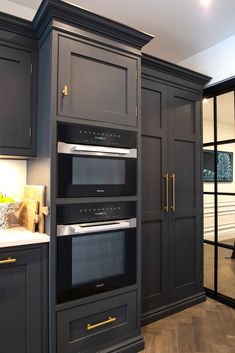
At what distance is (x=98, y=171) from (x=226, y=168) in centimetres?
161

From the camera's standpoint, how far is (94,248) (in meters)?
1.78

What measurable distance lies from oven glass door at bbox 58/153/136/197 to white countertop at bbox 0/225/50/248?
29 centimetres

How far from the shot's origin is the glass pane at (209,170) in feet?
9.39

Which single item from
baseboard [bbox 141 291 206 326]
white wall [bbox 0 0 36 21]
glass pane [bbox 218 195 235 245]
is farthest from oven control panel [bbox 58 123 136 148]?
baseboard [bbox 141 291 206 326]

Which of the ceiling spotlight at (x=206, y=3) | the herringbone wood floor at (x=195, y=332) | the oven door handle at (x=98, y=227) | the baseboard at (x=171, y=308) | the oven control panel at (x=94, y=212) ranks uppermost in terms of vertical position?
the ceiling spotlight at (x=206, y=3)

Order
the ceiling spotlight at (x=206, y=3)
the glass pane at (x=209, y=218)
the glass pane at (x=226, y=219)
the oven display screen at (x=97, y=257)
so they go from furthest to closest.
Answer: the glass pane at (x=209, y=218) < the glass pane at (x=226, y=219) < the ceiling spotlight at (x=206, y=3) < the oven display screen at (x=97, y=257)

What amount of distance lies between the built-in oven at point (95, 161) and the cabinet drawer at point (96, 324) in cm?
77

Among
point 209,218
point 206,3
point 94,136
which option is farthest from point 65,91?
point 209,218

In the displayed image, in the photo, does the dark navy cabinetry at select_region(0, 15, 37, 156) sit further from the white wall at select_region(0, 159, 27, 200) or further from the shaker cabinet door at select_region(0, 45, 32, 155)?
the white wall at select_region(0, 159, 27, 200)

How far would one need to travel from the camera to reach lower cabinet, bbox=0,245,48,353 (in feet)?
4.93

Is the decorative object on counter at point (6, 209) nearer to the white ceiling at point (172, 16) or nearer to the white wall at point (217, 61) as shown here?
the white ceiling at point (172, 16)

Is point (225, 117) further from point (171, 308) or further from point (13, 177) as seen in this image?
point (13, 177)

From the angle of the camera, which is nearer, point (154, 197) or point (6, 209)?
point (6, 209)

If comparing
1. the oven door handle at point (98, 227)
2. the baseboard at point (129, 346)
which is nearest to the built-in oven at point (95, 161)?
the oven door handle at point (98, 227)
